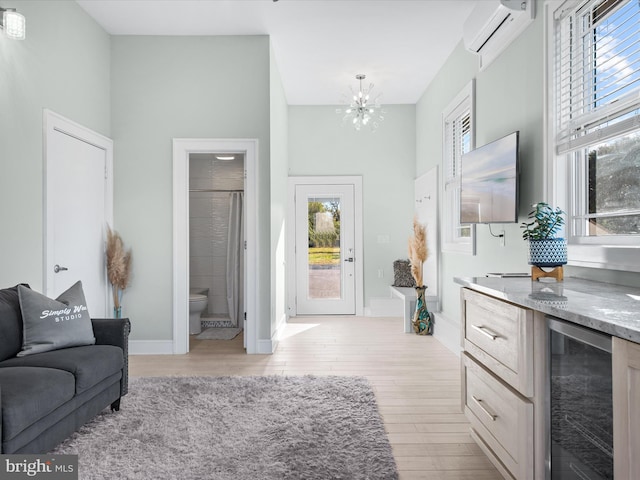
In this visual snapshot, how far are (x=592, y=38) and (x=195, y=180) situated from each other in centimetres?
474

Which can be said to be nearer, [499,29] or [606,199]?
[606,199]

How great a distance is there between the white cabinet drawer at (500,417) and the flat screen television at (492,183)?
1.17m

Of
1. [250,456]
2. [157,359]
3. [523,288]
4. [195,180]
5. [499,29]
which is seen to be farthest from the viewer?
[195,180]

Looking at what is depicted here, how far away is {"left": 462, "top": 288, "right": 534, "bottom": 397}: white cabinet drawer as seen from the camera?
1679mm

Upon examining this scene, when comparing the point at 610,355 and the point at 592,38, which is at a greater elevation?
the point at 592,38

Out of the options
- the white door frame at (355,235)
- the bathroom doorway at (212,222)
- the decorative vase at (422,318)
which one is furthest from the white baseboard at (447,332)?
the bathroom doorway at (212,222)

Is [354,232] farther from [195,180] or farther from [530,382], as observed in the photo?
[530,382]

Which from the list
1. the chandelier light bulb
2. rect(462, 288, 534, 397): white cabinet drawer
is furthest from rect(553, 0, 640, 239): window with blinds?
the chandelier light bulb

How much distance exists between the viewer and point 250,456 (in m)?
2.17

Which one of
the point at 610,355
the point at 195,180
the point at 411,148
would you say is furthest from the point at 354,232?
the point at 610,355

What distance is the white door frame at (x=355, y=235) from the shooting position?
622 centimetres

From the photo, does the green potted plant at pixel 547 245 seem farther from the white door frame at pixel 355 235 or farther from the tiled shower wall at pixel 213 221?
the tiled shower wall at pixel 213 221

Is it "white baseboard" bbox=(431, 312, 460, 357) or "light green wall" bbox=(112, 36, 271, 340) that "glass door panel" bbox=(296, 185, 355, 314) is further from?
"light green wall" bbox=(112, 36, 271, 340)

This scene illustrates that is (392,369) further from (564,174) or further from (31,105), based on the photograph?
(31,105)
